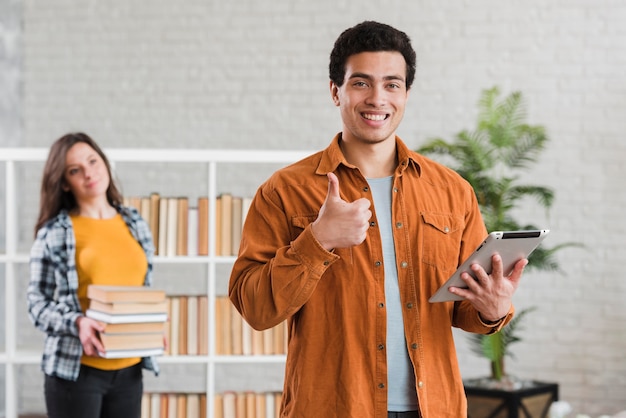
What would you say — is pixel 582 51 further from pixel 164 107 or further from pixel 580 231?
pixel 164 107

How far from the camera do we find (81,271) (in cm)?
295

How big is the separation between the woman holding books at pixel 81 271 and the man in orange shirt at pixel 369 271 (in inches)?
54.5

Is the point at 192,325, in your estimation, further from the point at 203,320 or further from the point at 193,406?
the point at 193,406

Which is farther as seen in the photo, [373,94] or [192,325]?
[192,325]

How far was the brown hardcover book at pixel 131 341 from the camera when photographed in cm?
285

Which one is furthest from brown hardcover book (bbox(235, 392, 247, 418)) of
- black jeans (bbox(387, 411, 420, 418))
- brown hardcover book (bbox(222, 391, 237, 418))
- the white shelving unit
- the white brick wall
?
black jeans (bbox(387, 411, 420, 418))

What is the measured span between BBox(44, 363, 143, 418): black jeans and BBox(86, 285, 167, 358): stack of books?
9 cm

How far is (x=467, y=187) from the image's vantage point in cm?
179

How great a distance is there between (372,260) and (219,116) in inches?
159

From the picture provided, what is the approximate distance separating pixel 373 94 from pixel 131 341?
1635 mm

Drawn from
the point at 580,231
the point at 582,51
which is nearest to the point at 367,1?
the point at 582,51

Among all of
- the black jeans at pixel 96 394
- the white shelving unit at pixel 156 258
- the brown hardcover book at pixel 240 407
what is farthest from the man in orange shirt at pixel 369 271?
the brown hardcover book at pixel 240 407

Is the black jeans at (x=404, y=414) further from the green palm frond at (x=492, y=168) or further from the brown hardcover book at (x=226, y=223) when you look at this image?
the green palm frond at (x=492, y=168)

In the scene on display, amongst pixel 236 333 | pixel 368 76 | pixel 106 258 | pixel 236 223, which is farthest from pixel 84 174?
pixel 368 76
